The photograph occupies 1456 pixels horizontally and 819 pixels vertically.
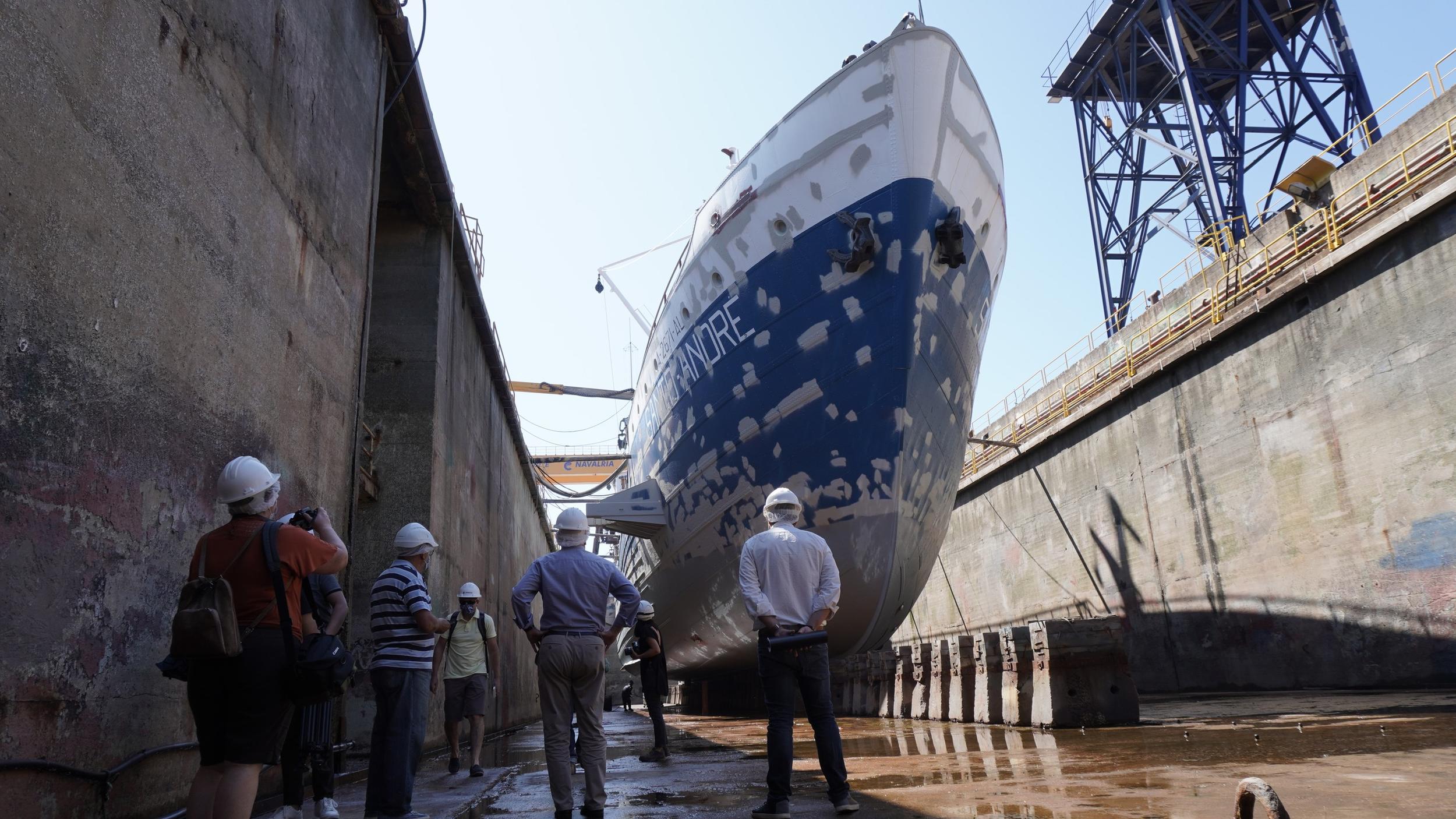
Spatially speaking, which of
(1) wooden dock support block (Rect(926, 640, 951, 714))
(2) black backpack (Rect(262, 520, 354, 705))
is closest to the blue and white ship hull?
(1) wooden dock support block (Rect(926, 640, 951, 714))

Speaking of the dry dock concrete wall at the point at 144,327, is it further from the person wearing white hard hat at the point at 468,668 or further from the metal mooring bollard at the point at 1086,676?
the metal mooring bollard at the point at 1086,676

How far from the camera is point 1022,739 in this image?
18.8ft

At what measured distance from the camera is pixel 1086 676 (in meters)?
6.49

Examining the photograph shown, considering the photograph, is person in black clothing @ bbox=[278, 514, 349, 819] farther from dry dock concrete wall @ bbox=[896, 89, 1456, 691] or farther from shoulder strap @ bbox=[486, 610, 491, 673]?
dry dock concrete wall @ bbox=[896, 89, 1456, 691]

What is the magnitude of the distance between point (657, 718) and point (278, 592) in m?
4.13

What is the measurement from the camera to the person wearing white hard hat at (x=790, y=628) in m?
3.27

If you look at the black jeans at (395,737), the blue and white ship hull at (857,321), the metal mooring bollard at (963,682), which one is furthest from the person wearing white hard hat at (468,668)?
the metal mooring bollard at (963,682)

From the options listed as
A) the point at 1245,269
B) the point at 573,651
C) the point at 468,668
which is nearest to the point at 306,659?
the point at 573,651

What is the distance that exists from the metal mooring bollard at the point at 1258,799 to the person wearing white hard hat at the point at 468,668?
15.5 ft

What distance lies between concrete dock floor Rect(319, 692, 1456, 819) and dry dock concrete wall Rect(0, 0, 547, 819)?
1.42 metres

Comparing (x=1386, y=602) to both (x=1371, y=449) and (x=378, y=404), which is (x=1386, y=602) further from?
(x=378, y=404)

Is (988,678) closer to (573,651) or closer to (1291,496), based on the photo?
(573,651)

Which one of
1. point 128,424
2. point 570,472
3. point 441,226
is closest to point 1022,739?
point 128,424

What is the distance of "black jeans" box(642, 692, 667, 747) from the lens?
6004 millimetres
